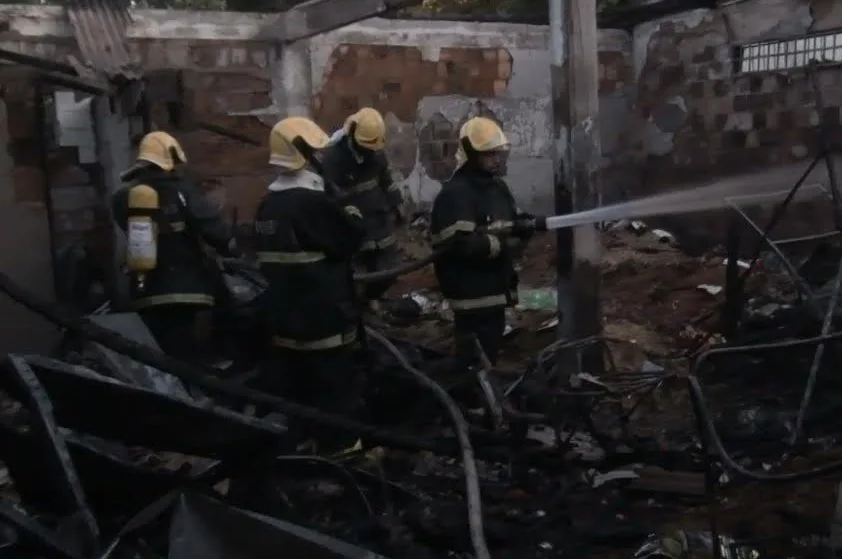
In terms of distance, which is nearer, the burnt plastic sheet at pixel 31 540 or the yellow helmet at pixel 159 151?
the burnt plastic sheet at pixel 31 540

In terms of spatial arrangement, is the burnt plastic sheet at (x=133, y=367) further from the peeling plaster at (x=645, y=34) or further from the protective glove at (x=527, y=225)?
the peeling plaster at (x=645, y=34)

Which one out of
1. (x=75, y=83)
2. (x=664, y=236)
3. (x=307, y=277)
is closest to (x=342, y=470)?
(x=307, y=277)

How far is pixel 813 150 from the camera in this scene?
9070 millimetres

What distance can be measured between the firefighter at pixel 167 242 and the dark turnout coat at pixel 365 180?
1377 mm

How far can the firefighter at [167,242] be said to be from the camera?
19.0 feet

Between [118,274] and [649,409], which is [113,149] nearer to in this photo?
[118,274]

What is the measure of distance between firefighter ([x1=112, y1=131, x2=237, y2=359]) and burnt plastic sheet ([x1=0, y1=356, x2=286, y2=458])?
8.02 ft

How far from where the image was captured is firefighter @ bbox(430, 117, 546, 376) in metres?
5.72

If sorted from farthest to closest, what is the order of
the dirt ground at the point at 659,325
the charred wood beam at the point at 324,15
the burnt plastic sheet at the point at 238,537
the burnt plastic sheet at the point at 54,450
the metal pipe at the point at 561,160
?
1. the charred wood beam at the point at 324,15
2. the metal pipe at the point at 561,160
3. the dirt ground at the point at 659,325
4. the burnt plastic sheet at the point at 54,450
5. the burnt plastic sheet at the point at 238,537

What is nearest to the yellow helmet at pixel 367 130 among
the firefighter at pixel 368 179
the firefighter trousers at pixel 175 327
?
the firefighter at pixel 368 179

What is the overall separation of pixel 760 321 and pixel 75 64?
17.0 feet

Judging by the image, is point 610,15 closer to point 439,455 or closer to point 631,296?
point 631,296

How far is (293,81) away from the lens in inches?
374

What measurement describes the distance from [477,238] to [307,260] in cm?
107
